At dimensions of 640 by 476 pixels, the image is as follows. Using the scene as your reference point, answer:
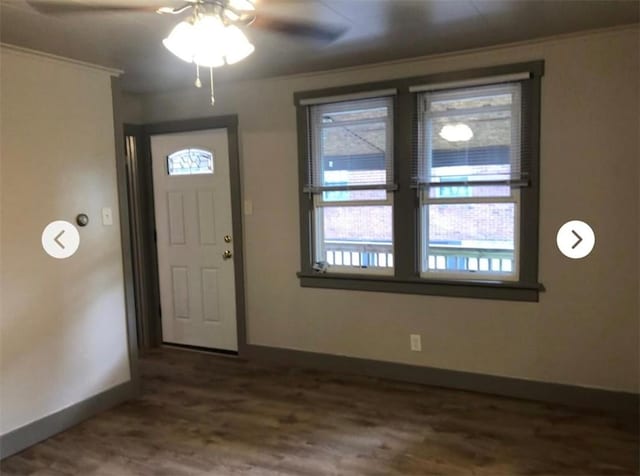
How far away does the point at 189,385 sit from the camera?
12.6 ft

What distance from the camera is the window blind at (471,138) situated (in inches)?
128

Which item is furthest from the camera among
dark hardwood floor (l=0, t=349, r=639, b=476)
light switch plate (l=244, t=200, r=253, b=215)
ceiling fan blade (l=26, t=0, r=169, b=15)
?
light switch plate (l=244, t=200, r=253, b=215)

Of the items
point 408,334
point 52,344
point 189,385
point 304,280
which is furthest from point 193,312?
point 408,334

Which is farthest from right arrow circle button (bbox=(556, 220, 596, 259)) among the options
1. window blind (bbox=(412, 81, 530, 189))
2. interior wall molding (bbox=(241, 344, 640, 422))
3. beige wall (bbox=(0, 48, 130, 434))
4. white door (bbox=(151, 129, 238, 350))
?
beige wall (bbox=(0, 48, 130, 434))

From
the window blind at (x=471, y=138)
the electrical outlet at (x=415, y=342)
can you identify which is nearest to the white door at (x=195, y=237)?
the electrical outlet at (x=415, y=342)

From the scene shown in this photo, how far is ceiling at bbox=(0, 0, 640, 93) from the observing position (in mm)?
2426

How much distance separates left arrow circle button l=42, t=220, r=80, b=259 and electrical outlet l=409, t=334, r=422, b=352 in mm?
2356

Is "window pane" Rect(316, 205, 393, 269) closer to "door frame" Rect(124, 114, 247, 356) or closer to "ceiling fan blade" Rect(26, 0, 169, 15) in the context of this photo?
"door frame" Rect(124, 114, 247, 356)

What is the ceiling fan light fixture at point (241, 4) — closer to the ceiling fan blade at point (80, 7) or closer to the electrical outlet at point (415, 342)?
the ceiling fan blade at point (80, 7)

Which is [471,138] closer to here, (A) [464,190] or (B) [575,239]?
(A) [464,190]

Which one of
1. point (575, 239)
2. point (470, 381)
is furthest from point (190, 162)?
point (575, 239)

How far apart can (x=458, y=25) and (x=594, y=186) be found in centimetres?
127

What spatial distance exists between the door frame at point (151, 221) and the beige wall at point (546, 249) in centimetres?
18

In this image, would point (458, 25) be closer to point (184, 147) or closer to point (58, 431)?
point (184, 147)
